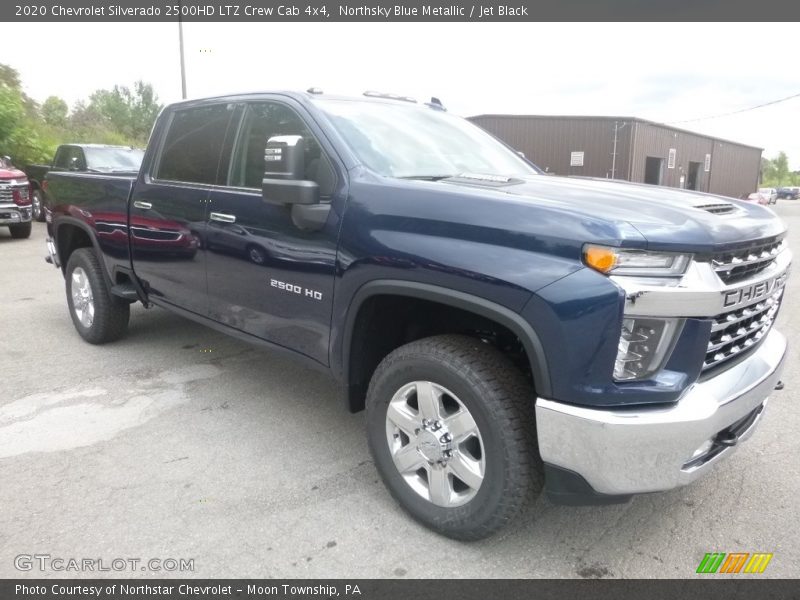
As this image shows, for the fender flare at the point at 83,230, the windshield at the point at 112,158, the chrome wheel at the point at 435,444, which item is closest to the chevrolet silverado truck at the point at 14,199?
the windshield at the point at 112,158

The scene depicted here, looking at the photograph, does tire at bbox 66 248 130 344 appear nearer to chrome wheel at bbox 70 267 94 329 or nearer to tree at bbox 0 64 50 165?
chrome wheel at bbox 70 267 94 329

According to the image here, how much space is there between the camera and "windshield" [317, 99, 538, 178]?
10.0 feet

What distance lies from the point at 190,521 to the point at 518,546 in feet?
4.77

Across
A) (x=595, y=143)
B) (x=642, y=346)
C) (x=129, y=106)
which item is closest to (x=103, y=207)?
(x=642, y=346)

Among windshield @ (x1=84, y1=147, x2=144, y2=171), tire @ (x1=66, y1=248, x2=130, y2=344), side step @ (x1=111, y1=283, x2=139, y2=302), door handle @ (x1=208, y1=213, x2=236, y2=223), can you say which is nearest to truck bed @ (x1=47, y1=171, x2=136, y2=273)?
side step @ (x1=111, y1=283, x2=139, y2=302)

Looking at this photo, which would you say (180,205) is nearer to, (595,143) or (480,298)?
(480,298)

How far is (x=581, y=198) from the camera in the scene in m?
2.42

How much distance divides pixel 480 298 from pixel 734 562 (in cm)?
154

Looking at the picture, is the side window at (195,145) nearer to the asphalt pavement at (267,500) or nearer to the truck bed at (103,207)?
the truck bed at (103,207)

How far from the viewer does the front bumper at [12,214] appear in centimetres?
1197

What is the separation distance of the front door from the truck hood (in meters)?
0.71

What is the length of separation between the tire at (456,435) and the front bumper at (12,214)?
12.1m

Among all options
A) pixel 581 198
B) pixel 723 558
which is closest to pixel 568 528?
pixel 723 558
